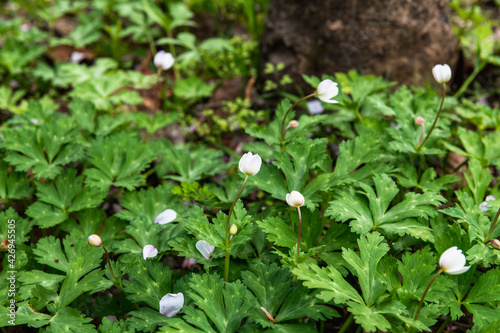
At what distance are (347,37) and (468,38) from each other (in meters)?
1.34

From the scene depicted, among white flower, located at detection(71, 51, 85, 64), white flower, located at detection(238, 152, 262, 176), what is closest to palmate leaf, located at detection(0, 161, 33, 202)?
white flower, located at detection(238, 152, 262, 176)

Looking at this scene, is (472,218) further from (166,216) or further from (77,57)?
(77,57)

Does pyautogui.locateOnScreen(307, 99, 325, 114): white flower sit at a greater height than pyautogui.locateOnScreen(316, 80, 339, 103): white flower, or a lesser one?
lesser

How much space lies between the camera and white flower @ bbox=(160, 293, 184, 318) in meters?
1.54

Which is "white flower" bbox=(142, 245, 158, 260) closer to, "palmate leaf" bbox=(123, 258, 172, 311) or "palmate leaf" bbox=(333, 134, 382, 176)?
"palmate leaf" bbox=(123, 258, 172, 311)

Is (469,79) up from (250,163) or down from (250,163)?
down

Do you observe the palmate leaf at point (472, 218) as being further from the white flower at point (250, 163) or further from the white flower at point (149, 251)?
the white flower at point (149, 251)

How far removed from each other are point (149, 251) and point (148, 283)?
6.0 inches

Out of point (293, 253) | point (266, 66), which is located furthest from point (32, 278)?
point (266, 66)

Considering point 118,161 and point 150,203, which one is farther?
point 118,161

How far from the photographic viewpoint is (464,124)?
2865 mm

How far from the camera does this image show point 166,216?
196cm

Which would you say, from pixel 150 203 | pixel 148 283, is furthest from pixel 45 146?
pixel 148 283

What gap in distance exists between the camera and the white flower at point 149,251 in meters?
1.71
